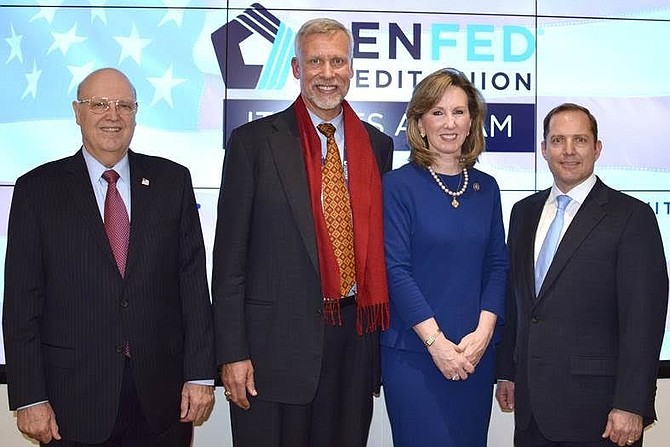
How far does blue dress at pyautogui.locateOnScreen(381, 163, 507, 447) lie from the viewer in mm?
2472

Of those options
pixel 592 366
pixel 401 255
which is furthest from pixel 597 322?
pixel 401 255

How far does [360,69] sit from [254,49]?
0.55m

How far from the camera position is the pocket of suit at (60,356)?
7.62ft

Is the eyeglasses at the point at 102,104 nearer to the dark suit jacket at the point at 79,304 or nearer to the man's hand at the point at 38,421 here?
the dark suit jacket at the point at 79,304

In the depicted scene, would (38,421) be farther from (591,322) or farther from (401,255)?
(591,322)

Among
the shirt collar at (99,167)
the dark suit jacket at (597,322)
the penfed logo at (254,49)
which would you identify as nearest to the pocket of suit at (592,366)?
the dark suit jacket at (597,322)

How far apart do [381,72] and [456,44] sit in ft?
1.35

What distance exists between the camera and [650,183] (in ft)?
12.5

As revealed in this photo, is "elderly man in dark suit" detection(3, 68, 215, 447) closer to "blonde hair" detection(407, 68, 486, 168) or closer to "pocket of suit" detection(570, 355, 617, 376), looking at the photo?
"blonde hair" detection(407, 68, 486, 168)

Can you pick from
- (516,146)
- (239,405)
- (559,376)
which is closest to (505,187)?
(516,146)

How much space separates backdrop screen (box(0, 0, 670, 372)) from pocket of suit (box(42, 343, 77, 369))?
141 centimetres

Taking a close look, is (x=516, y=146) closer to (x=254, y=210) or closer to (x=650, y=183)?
(x=650, y=183)

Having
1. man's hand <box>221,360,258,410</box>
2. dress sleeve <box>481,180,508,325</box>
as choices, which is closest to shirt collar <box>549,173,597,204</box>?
dress sleeve <box>481,180,508,325</box>

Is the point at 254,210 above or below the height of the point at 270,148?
below
